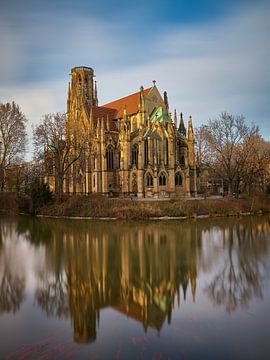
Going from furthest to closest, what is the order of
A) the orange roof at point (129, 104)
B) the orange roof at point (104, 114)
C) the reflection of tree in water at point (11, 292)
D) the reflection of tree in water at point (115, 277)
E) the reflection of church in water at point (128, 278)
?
1. the orange roof at point (104, 114)
2. the orange roof at point (129, 104)
3. the reflection of tree in water at point (11, 292)
4. the reflection of tree in water at point (115, 277)
5. the reflection of church in water at point (128, 278)

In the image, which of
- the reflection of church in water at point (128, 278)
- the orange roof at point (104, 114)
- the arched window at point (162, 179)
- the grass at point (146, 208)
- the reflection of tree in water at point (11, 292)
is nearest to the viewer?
the reflection of church in water at point (128, 278)

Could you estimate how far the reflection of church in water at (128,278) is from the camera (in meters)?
10.1

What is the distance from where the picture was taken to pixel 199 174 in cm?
5800

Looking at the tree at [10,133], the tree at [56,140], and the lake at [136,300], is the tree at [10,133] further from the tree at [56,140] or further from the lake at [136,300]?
the lake at [136,300]

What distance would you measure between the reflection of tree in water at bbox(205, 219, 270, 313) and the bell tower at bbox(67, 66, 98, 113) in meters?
48.6

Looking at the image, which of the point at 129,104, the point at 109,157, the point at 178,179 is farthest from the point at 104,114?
the point at 178,179

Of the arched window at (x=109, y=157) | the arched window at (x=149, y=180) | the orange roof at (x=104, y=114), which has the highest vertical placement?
the orange roof at (x=104, y=114)

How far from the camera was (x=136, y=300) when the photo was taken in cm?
1116

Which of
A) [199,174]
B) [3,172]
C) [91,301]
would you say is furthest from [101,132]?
[91,301]

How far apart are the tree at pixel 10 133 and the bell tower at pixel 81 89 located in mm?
19464

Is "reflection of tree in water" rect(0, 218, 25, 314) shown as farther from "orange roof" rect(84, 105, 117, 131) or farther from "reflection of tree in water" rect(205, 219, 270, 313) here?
"orange roof" rect(84, 105, 117, 131)

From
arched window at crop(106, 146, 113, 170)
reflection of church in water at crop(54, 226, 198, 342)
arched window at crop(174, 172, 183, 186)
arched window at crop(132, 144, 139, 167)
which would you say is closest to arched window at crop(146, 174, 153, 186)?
arched window at crop(132, 144, 139, 167)

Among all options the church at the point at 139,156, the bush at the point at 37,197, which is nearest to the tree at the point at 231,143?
the church at the point at 139,156

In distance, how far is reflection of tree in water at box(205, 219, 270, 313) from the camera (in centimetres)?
1133
